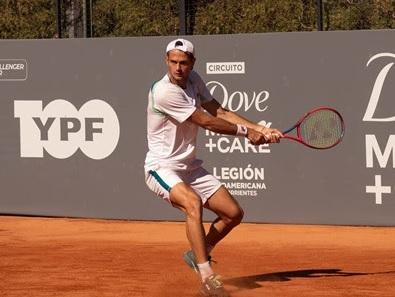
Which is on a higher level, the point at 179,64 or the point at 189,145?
the point at 179,64

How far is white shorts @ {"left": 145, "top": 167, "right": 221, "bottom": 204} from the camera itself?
29.8 feet

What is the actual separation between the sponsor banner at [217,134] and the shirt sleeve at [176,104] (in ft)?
15.1

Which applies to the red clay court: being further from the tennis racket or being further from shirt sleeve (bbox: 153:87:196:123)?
shirt sleeve (bbox: 153:87:196:123)

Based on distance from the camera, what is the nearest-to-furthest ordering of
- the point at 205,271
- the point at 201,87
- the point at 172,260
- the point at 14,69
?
1. the point at 205,271
2. the point at 201,87
3. the point at 172,260
4. the point at 14,69

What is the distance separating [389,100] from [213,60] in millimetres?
2118

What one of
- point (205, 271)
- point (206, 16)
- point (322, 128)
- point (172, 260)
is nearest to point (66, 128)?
point (206, 16)

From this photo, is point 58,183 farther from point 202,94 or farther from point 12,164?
point 202,94

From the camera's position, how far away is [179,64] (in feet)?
29.2

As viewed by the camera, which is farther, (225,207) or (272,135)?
(225,207)

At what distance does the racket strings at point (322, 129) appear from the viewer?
973 centimetres

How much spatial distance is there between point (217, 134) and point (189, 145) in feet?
15.0

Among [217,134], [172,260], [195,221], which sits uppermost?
[217,134]

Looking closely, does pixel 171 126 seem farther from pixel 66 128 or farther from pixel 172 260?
pixel 66 128

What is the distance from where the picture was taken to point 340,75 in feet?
43.5
